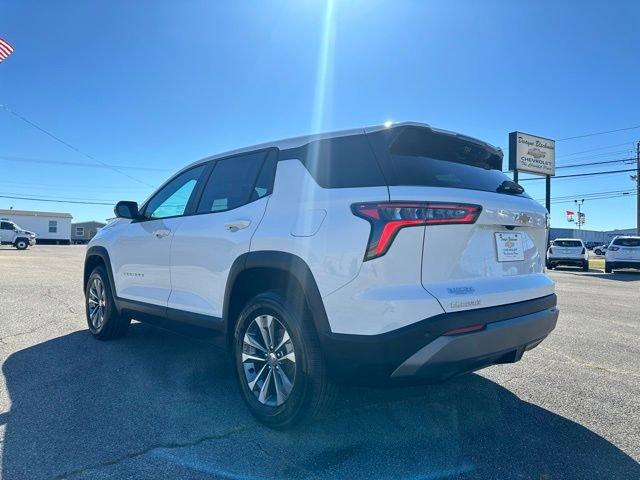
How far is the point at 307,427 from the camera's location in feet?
9.75

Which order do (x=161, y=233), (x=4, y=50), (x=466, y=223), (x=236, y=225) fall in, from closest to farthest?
1. (x=466, y=223)
2. (x=236, y=225)
3. (x=161, y=233)
4. (x=4, y=50)

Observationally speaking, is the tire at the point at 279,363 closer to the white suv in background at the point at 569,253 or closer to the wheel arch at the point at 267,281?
the wheel arch at the point at 267,281

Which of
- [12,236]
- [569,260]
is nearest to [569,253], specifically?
[569,260]

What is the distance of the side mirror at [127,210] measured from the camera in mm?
4680

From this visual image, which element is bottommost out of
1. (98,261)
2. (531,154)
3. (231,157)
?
(98,261)

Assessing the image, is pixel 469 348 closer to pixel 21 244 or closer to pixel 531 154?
pixel 531 154

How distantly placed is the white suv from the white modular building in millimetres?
58281

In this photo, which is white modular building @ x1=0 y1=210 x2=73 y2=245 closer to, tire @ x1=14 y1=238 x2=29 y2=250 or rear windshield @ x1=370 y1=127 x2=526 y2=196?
tire @ x1=14 y1=238 x2=29 y2=250

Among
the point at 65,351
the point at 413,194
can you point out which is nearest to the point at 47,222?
Result: the point at 65,351

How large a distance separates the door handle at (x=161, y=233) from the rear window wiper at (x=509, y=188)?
9.10 ft

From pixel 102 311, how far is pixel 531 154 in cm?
2886

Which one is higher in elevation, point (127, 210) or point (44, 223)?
point (44, 223)

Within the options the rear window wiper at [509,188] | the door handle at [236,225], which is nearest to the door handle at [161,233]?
the door handle at [236,225]

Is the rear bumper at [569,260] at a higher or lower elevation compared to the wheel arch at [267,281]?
lower
